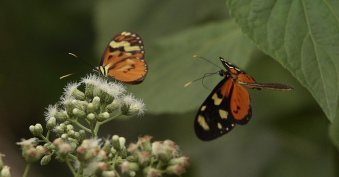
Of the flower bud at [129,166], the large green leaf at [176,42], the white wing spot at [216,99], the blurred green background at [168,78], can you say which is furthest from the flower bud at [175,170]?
the blurred green background at [168,78]

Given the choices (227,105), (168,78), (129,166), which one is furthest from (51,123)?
(168,78)

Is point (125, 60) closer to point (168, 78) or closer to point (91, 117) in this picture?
point (91, 117)

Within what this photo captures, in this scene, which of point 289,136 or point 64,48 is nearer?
point 289,136

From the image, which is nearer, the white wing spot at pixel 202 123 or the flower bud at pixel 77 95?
the white wing spot at pixel 202 123

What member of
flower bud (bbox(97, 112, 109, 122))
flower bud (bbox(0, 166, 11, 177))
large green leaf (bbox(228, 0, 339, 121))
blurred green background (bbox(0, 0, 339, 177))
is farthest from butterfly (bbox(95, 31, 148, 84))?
blurred green background (bbox(0, 0, 339, 177))

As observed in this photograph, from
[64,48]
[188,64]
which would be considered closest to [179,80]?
[188,64]

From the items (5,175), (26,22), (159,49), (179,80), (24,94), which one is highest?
(26,22)

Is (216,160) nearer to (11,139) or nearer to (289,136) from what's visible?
(289,136)

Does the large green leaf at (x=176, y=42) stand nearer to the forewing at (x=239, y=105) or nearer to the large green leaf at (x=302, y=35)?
the large green leaf at (x=302, y=35)
